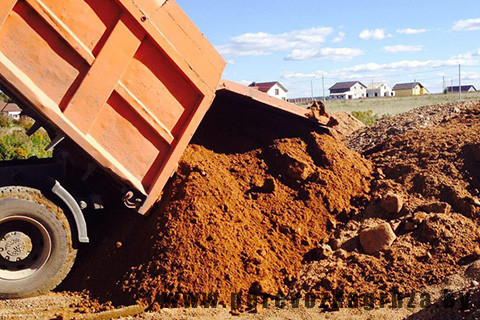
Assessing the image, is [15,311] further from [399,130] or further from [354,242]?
[399,130]

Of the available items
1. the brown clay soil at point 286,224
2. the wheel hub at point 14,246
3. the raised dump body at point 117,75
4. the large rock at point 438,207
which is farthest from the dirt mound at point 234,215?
the large rock at point 438,207

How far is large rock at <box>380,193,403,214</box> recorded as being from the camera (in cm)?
679

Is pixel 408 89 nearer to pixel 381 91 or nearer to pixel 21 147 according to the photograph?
pixel 381 91

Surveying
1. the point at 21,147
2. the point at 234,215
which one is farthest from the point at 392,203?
the point at 21,147

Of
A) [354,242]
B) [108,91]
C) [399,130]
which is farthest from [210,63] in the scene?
Answer: [399,130]

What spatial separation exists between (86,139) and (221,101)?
255cm

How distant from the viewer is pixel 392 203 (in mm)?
6809

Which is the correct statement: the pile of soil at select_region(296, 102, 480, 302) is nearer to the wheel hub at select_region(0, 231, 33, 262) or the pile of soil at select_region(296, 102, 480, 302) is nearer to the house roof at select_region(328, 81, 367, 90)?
the wheel hub at select_region(0, 231, 33, 262)

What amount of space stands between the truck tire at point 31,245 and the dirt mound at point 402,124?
17.1 feet

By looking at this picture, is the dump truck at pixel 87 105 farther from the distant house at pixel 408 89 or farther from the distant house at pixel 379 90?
the distant house at pixel 379 90

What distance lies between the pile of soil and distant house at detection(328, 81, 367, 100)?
72969mm

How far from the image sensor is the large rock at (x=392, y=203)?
267 inches

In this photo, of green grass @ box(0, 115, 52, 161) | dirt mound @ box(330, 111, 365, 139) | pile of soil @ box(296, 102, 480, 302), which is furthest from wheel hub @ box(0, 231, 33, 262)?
green grass @ box(0, 115, 52, 161)

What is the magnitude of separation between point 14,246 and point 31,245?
0.56 ft
